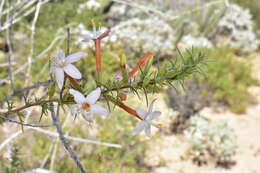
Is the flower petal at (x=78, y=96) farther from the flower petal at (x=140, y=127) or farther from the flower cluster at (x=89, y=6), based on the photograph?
the flower cluster at (x=89, y=6)

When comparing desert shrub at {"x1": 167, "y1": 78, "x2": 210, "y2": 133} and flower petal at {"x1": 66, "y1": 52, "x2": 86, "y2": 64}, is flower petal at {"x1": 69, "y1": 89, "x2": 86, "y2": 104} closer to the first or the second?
flower petal at {"x1": 66, "y1": 52, "x2": 86, "y2": 64}

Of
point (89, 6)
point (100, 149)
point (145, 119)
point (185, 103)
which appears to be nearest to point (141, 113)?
point (145, 119)

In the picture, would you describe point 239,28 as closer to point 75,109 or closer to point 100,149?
point 100,149

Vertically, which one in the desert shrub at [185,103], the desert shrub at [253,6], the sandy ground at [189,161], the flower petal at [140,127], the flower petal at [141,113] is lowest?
the sandy ground at [189,161]

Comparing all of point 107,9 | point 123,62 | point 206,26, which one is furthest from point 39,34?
point 123,62

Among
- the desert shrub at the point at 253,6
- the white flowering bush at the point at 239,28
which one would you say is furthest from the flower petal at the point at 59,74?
the desert shrub at the point at 253,6
